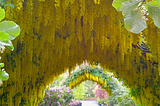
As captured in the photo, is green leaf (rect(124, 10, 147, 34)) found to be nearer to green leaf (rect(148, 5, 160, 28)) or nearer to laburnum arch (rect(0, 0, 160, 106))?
green leaf (rect(148, 5, 160, 28))

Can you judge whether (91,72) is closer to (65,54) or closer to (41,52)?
(65,54)

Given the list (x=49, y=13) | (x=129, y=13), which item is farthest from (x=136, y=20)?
(x=49, y=13)

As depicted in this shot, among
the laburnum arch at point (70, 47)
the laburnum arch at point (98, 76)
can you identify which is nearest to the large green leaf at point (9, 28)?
the laburnum arch at point (70, 47)

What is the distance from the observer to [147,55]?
324cm

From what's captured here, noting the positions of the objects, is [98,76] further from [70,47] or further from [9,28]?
[9,28]

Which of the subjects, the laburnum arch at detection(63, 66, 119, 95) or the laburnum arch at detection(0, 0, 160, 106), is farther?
the laburnum arch at detection(63, 66, 119, 95)

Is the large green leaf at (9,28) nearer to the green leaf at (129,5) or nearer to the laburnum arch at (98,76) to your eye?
the green leaf at (129,5)

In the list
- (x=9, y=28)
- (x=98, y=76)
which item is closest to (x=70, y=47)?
(x=9, y=28)

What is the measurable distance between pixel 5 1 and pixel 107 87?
20.4ft

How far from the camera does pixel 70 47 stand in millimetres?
3500

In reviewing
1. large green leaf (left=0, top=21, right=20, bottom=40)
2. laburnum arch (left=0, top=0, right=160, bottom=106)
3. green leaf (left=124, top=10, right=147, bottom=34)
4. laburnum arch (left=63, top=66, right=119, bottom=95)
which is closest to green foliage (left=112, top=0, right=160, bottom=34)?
green leaf (left=124, top=10, right=147, bottom=34)

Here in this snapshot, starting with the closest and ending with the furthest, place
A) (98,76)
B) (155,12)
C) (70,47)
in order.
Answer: (155,12) < (70,47) < (98,76)

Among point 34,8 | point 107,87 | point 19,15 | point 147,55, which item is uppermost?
point 34,8

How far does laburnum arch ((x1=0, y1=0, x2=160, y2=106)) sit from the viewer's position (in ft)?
7.37
